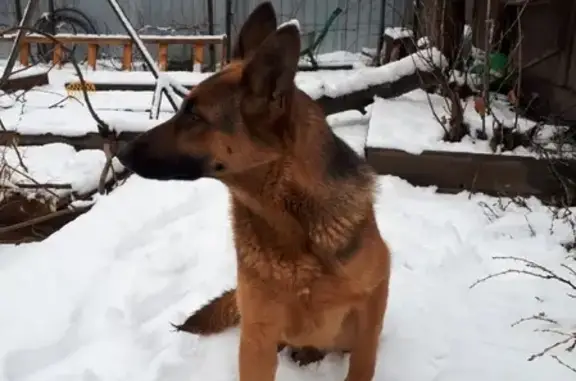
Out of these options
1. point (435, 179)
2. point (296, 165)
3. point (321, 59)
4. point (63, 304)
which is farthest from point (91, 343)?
point (321, 59)

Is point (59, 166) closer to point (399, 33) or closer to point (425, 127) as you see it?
point (425, 127)

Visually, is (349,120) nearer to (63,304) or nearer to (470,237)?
(470,237)

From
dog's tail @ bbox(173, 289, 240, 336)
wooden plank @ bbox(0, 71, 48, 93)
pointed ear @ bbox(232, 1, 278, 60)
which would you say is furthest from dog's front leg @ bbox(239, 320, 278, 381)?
wooden plank @ bbox(0, 71, 48, 93)

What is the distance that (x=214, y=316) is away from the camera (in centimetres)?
258

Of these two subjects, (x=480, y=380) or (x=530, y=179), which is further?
(x=530, y=179)

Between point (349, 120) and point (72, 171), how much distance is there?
2677 millimetres

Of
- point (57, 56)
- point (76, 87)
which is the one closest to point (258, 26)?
point (76, 87)

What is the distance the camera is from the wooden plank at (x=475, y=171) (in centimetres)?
427

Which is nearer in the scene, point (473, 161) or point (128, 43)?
point (473, 161)

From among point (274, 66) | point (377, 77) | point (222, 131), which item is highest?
point (274, 66)

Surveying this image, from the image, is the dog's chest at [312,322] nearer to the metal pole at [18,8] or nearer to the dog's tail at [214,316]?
the dog's tail at [214,316]

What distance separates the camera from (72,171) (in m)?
5.15

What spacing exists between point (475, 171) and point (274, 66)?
3021mm

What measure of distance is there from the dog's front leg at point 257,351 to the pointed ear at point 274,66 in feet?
2.51
